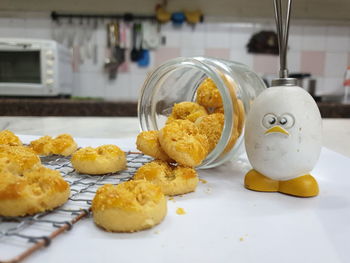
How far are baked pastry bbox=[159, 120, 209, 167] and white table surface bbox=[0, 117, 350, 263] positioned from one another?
0.22 feet

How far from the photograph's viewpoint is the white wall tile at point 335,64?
3080 millimetres

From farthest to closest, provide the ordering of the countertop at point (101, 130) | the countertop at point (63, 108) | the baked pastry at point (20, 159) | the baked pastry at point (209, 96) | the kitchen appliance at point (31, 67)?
the kitchen appliance at point (31, 67) < the countertop at point (63, 108) < the countertop at point (101, 130) < the baked pastry at point (209, 96) < the baked pastry at point (20, 159)

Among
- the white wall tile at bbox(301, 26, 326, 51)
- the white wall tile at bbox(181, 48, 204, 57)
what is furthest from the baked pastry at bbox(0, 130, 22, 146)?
the white wall tile at bbox(301, 26, 326, 51)

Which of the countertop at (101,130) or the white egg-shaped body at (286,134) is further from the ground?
the white egg-shaped body at (286,134)

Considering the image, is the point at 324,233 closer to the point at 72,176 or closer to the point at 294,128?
the point at 294,128

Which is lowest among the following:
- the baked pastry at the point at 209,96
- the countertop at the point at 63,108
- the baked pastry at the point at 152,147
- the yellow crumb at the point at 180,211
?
the countertop at the point at 63,108

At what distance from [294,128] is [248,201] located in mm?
156

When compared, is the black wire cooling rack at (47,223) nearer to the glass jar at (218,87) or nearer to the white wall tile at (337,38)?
the glass jar at (218,87)

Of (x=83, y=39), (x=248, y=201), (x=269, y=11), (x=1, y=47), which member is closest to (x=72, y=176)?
(x=248, y=201)

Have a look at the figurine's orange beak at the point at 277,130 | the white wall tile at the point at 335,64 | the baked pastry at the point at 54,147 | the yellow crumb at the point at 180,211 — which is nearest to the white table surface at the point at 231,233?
the yellow crumb at the point at 180,211

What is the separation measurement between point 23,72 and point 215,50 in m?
1.65

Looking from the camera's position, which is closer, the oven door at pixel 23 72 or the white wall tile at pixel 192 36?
the oven door at pixel 23 72

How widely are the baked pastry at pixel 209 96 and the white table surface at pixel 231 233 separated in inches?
8.4

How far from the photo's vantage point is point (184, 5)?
293 cm
